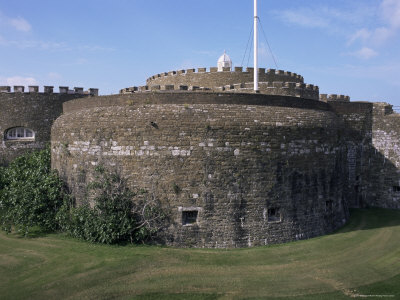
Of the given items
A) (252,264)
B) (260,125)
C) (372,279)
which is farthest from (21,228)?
(372,279)

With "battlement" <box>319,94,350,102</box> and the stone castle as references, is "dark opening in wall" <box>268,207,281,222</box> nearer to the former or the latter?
the stone castle

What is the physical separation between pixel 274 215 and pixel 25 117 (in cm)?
1798

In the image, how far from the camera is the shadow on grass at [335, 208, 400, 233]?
1606 centimetres

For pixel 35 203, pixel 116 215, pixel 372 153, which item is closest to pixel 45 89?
pixel 35 203

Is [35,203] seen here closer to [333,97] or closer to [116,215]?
[116,215]

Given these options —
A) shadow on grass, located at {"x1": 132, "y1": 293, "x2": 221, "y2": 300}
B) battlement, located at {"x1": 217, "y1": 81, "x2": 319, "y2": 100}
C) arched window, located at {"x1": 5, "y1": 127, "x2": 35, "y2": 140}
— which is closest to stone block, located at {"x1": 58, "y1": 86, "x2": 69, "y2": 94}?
arched window, located at {"x1": 5, "y1": 127, "x2": 35, "y2": 140}

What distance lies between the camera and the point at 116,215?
1295 cm

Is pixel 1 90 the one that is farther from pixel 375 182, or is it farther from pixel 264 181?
pixel 375 182

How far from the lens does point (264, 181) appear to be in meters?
13.1

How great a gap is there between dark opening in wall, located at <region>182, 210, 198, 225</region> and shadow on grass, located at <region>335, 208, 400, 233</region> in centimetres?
695

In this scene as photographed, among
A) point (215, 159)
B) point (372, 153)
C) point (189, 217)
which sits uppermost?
point (372, 153)

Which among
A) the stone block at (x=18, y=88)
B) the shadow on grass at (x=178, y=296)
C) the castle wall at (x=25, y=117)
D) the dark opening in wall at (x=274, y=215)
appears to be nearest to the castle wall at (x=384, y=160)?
the dark opening in wall at (x=274, y=215)

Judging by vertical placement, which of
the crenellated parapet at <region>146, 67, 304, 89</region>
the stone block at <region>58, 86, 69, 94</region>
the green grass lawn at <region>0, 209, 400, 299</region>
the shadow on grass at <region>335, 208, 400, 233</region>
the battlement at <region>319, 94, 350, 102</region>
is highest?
the crenellated parapet at <region>146, 67, 304, 89</region>

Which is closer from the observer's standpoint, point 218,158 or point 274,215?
point 218,158
